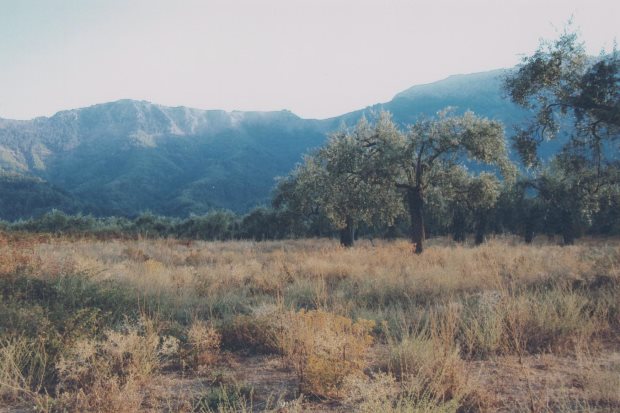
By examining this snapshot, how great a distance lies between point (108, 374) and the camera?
4426 mm

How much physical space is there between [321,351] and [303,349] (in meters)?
0.66

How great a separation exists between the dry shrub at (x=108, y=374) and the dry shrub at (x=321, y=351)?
169 cm

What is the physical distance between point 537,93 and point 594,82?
6.04 feet

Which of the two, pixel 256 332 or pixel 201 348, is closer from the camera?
pixel 201 348

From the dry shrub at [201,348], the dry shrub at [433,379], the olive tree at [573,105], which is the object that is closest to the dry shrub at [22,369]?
the dry shrub at [201,348]

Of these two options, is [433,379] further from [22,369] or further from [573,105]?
[573,105]

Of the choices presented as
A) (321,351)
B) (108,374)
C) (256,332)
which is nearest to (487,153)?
(256,332)

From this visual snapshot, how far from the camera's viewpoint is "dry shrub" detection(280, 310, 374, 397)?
4.25 metres

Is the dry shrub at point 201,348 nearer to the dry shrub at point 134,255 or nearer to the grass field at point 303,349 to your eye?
the grass field at point 303,349

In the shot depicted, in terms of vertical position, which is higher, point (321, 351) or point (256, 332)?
point (321, 351)

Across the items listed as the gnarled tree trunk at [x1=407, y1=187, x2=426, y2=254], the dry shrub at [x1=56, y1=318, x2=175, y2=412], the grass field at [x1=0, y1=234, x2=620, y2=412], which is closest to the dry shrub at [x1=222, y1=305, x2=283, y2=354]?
the grass field at [x1=0, y1=234, x2=620, y2=412]

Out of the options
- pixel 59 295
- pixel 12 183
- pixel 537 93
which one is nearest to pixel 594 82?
pixel 537 93

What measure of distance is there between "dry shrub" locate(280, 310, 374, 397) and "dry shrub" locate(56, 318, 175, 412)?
1689mm

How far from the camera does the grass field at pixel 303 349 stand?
153 inches
